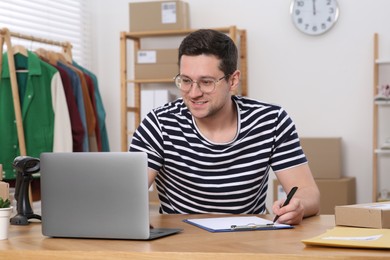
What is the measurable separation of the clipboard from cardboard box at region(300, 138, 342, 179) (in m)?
2.61

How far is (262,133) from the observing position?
7.93 feet

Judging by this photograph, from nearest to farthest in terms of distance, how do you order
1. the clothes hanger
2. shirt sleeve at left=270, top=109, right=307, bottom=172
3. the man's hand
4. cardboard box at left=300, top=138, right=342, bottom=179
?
the man's hand, shirt sleeve at left=270, top=109, right=307, bottom=172, the clothes hanger, cardboard box at left=300, top=138, right=342, bottom=179

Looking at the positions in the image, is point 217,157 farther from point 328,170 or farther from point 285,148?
point 328,170

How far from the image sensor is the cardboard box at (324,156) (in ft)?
15.2

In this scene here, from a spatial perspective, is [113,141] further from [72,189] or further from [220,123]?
[72,189]

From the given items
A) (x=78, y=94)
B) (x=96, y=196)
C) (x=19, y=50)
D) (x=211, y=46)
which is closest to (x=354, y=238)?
(x=96, y=196)

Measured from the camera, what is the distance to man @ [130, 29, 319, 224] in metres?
2.31

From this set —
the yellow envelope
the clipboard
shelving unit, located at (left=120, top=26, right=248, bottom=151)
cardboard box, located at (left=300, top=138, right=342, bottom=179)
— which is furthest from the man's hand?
shelving unit, located at (left=120, top=26, right=248, bottom=151)

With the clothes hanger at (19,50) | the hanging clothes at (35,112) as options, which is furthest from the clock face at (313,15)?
the clothes hanger at (19,50)

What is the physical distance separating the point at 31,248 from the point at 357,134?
3542mm

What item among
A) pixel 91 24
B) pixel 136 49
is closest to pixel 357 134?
pixel 136 49

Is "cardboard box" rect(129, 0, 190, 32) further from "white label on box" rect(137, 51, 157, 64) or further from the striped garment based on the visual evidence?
the striped garment

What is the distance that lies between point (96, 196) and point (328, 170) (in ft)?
10.1

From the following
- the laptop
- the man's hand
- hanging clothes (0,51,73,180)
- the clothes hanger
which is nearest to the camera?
the laptop
